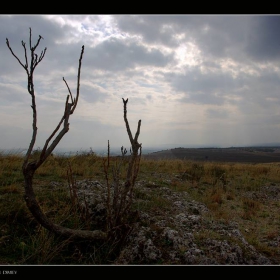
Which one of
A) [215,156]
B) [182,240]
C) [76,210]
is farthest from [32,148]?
[215,156]

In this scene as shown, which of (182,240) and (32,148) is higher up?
(32,148)

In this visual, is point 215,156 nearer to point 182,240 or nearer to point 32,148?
point 182,240

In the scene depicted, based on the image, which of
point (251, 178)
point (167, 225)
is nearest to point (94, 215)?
point (167, 225)

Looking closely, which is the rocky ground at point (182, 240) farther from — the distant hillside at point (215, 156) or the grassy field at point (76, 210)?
the distant hillside at point (215, 156)

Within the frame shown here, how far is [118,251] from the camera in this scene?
334cm

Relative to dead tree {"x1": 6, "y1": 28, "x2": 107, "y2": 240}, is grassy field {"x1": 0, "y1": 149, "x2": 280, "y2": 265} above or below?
below

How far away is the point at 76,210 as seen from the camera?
3.88 meters

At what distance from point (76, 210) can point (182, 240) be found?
65.7 inches

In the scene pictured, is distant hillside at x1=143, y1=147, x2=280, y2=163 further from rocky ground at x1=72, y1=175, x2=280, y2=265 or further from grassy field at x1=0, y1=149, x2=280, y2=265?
rocky ground at x1=72, y1=175, x2=280, y2=265

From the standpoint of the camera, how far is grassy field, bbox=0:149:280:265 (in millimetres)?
3104

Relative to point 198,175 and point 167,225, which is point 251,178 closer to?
point 198,175

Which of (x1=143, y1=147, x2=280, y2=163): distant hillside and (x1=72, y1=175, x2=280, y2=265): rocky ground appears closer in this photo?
(x1=72, y1=175, x2=280, y2=265): rocky ground

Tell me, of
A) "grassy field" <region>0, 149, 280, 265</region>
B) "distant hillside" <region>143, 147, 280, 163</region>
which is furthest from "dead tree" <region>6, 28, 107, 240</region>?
"distant hillside" <region>143, 147, 280, 163</region>

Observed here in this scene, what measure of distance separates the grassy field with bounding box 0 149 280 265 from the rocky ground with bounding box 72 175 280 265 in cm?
21
